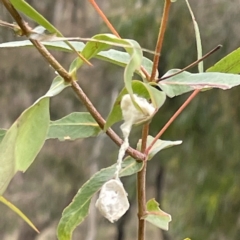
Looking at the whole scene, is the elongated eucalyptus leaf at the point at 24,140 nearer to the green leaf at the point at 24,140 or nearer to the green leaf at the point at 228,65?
the green leaf at the point at 24,140

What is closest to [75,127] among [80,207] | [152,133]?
[80,207]

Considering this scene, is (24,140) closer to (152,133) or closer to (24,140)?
(24,140)

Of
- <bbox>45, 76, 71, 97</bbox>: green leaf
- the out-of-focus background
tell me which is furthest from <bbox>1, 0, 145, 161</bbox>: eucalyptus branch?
the out-of-focus background

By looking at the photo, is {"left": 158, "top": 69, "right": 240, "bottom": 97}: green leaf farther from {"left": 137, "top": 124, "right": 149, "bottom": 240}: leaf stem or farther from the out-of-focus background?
the out-of-focus background

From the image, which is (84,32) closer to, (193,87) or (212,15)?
(212,15)

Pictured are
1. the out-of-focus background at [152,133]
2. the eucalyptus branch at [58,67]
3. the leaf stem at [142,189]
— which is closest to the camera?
the eucalyptus branch at [58,67]

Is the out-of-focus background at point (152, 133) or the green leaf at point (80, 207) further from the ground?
the green leaf at point (80, 207)

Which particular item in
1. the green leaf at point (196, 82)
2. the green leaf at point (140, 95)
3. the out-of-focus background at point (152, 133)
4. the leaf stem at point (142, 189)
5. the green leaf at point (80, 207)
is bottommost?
the out-of-focus background at point (152, 133)

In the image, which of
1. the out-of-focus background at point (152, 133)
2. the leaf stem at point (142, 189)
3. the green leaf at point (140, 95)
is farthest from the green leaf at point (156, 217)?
the out-of-focus background at point (152, 133)
